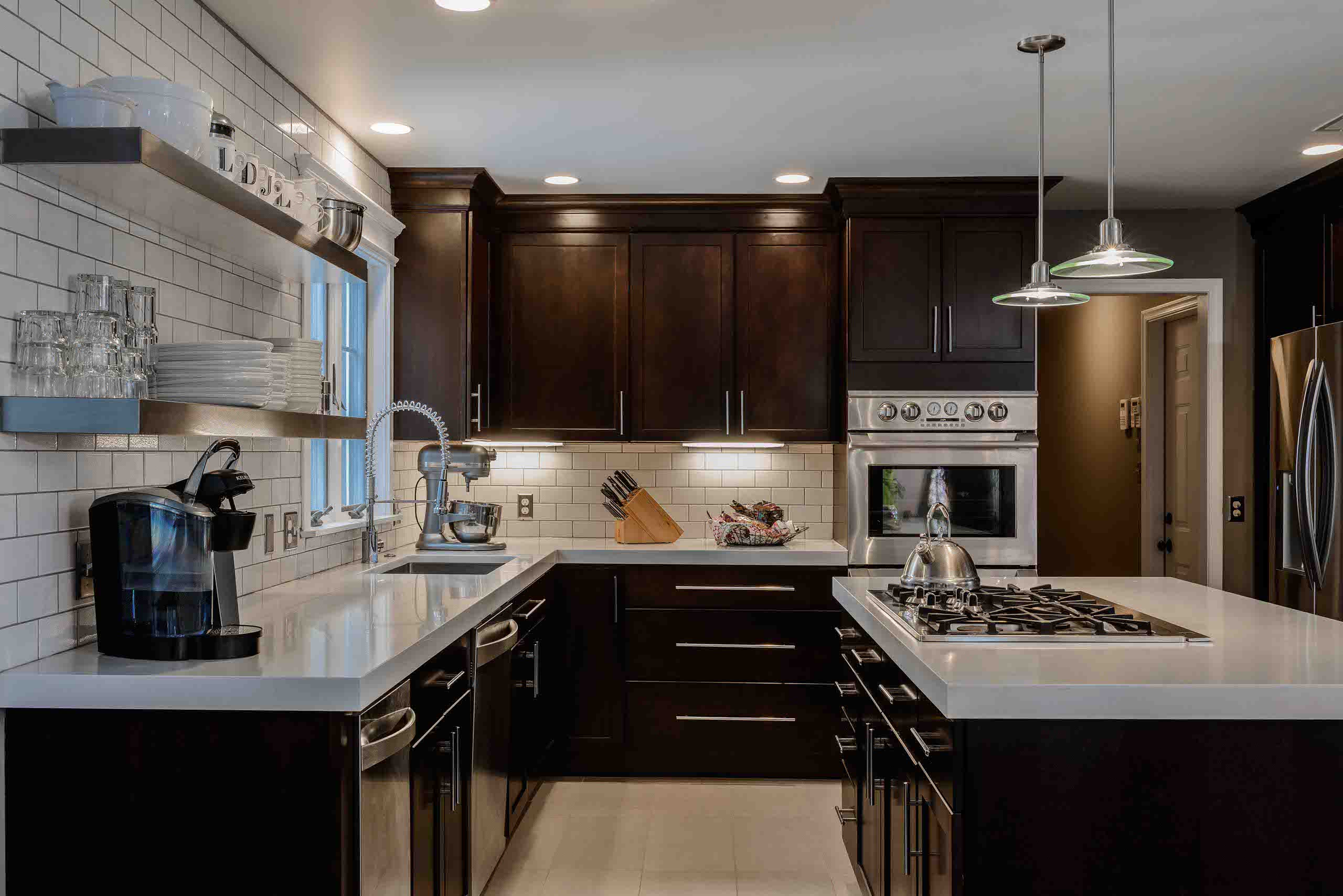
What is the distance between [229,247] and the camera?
265cm

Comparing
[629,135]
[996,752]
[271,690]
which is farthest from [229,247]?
[996,752]

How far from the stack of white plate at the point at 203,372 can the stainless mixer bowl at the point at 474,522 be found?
191 cm

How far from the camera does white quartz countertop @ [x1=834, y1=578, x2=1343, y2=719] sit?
72.5 inches

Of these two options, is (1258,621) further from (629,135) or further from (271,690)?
(629,135)

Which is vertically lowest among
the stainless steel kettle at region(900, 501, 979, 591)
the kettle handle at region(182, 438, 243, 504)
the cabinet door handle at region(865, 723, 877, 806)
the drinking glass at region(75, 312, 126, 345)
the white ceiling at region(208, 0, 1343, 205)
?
the cabinet door handle at region(865, 723, 877, 806)

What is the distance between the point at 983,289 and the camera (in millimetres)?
4383

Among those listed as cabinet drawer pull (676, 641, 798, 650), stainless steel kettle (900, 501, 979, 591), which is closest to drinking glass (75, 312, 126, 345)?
stainless steel kettle (900, 501, 979, 591)

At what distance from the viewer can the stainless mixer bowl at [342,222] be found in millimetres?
2828

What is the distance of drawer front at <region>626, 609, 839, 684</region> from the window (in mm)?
1203

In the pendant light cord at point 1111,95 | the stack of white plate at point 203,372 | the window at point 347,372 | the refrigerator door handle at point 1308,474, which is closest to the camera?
the stack of white plate at point 203,372

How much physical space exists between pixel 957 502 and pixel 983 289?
90 cm

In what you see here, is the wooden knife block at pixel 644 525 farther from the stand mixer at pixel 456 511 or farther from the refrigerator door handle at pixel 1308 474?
the refrigerator door handle at pixel 1308 474

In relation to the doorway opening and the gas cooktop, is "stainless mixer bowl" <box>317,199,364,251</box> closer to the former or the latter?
the gas cooktop

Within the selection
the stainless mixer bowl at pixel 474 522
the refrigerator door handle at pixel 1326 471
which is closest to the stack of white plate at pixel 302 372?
the stainless mixer bowl at pixel 474 522
